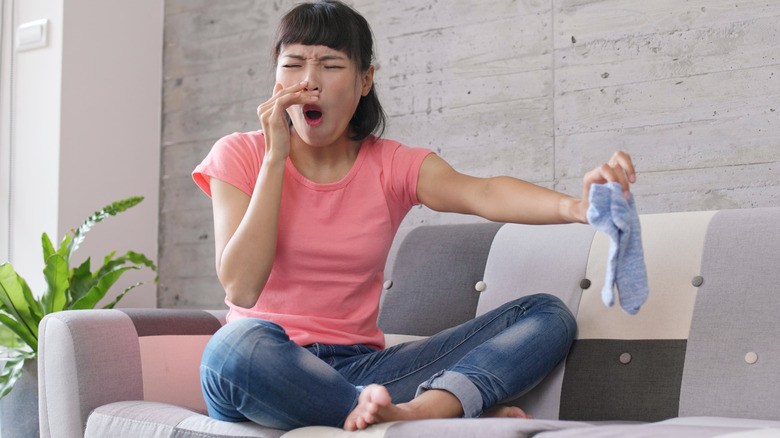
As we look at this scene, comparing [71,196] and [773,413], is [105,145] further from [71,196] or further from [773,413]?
[773,413]

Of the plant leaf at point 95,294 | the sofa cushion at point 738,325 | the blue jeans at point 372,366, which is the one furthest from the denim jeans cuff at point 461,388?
the plant leaf at point 95,294

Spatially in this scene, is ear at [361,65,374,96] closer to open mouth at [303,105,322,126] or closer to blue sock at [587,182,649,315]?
open mouth at [303,105,322,126]

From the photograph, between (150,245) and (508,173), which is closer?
(508,173)

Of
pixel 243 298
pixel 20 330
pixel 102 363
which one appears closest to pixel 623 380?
pixel 243 298

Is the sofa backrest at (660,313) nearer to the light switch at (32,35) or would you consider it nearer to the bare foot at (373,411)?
the bare foot at (373,411)

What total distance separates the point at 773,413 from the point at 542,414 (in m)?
0.38

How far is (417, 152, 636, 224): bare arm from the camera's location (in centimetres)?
111

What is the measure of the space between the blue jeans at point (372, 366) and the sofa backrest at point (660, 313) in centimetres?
8

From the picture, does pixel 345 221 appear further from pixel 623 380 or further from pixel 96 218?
pixel 96 218

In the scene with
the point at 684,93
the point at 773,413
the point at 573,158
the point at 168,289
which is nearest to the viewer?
the point at 773,413

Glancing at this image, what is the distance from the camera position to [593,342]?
1464 mm

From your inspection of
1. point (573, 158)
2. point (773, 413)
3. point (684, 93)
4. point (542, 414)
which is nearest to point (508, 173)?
→ point (573, 158)

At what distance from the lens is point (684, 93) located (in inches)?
78.6

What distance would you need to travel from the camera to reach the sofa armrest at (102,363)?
1376 mm
